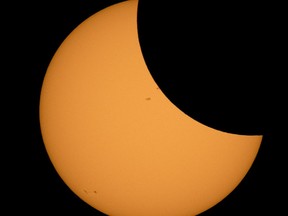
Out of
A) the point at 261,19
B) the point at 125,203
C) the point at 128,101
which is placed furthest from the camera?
the point at 125,203

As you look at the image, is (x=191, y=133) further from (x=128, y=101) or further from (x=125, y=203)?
(x=125, y=203)

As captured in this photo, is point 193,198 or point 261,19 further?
point 193,198

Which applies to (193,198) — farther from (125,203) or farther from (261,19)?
(261,19)

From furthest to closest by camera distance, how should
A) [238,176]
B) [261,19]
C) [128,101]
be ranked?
[238,176] → [128,101] → [261,19]

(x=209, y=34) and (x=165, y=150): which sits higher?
(x=209, y=34)

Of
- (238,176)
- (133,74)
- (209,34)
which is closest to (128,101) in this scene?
(133,74)

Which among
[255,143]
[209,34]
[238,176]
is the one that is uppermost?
[209,34]
